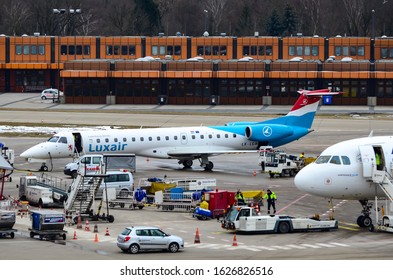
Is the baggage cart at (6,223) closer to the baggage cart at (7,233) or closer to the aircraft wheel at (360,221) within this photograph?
the baggage cart at (7,233)

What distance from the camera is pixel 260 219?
50000 millimetres

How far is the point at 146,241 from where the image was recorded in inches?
1742

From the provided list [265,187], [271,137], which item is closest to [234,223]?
[265,187]

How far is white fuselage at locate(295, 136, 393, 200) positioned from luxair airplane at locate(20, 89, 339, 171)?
26.0m

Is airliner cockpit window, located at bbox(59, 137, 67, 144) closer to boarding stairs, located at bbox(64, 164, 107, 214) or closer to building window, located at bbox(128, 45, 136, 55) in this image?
boarding stairs, located at bbox(64, 164, 107, 214)

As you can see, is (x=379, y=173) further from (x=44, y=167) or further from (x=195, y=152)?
(x=44, y=167)

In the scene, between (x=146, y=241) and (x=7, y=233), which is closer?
(x=146, y=241)

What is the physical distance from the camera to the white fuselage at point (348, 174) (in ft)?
167

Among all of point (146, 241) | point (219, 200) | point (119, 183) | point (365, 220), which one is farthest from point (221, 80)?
point (146, 241)

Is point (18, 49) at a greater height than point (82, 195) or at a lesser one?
greater

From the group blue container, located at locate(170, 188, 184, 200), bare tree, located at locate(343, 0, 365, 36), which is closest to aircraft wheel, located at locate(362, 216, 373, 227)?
blue container, located at locate(170, 188, 184, 200)

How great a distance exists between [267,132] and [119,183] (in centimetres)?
1963

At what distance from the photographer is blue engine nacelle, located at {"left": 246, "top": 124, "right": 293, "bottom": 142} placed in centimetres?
7875

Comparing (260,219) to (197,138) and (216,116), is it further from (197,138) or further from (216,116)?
(216,116)
